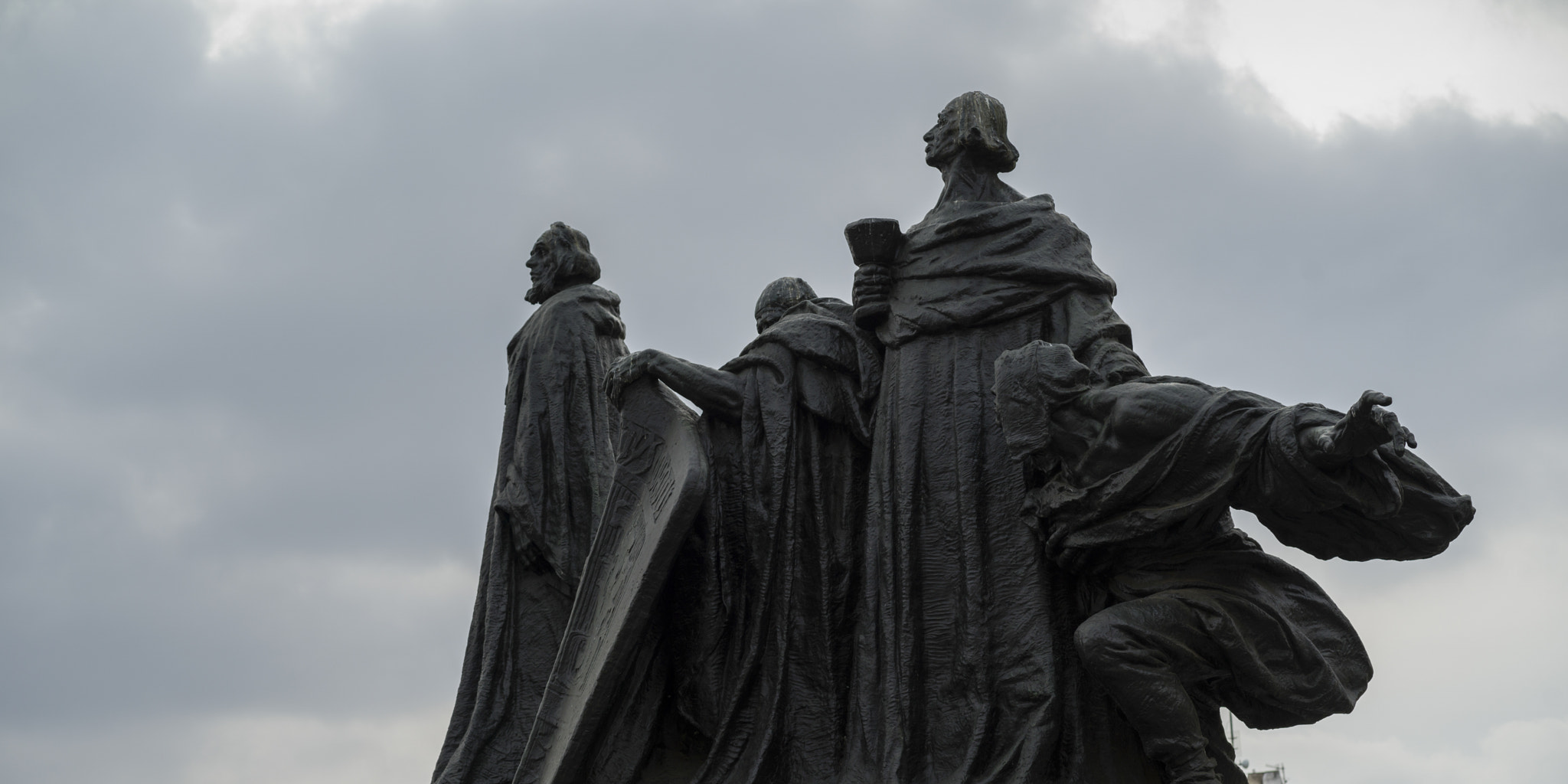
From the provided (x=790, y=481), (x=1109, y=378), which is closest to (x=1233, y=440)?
(x=1109, y=378)

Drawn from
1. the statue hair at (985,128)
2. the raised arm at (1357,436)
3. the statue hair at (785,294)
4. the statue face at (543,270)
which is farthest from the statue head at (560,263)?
the raised arm at (1357,436)

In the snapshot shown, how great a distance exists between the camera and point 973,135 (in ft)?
29.1

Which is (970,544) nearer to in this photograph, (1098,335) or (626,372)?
(1098,335)

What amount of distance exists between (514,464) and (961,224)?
→ 111 inches

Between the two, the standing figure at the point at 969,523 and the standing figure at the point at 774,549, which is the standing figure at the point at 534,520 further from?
the standing figure at the point at 969,523

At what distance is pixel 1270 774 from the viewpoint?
16281 mm

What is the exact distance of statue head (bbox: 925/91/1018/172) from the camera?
887 centimetres

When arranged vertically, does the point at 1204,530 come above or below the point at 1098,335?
below

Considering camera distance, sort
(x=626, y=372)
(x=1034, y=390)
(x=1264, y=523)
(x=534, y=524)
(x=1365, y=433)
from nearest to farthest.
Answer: (x=1365, y=433), (x=1264, y=523), (x=1034, y=390), (x=626, y=372), (x=534, y=524)

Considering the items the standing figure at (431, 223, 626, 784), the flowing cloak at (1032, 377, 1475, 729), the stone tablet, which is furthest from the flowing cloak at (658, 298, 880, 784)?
the flowing cloak at (1032, 377, 1475, 729)

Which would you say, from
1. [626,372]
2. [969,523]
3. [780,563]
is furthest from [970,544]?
[626,372]

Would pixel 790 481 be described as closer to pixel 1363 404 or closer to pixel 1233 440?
pixel 1233 440

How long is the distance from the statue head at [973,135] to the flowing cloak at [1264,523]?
5.86ft

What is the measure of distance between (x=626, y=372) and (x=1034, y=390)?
2254 millimetres
